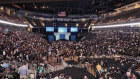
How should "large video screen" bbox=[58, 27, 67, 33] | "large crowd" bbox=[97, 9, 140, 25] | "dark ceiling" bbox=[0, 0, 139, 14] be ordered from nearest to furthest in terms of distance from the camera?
"large crowd" bbox=[97, 9, 140, 25] < "dark ceiling" bbox=[0, 0, 139, 14] < "large video screen" bbox=[58, 27, 67, 33]

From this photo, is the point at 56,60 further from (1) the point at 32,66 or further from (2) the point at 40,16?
(2) the point at 40,16

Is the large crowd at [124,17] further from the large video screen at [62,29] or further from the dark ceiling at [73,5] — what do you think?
the large video screen at [62,29]

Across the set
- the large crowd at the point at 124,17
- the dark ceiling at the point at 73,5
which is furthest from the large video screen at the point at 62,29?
the large crowd at the point at 124,17

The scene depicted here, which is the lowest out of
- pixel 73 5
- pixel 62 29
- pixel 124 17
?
pixel 62 29

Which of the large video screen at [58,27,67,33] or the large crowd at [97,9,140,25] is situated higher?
the large crowd at [97,9,140,25]

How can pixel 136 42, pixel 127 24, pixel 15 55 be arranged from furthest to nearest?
1. pixel 127 24
2. pixel 136 42
3. pixel 15 55

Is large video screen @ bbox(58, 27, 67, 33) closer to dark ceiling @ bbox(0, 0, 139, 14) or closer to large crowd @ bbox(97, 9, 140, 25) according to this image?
dark ceiling @ bbox(0, 0, 139, 14)

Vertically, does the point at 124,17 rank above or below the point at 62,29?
above

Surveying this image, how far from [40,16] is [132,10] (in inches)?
1113

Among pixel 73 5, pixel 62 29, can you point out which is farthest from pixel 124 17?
pixel 62 29

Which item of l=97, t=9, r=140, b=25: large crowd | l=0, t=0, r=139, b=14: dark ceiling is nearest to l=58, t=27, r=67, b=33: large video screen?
l=0, t=0, r=139, b=14: dark ceiling

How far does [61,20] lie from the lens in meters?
43.6

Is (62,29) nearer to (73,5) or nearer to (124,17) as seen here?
(73,5)

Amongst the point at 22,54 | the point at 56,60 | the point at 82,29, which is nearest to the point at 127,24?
the point at 82,29
